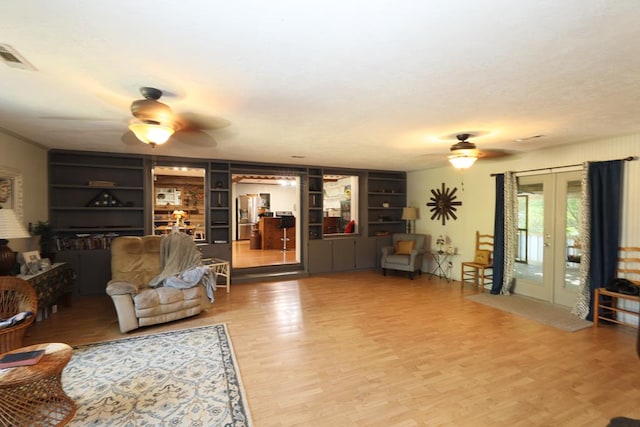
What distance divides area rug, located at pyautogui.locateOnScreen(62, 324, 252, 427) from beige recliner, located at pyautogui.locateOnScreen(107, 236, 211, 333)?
345 mm

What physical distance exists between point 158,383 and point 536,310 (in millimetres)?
4811

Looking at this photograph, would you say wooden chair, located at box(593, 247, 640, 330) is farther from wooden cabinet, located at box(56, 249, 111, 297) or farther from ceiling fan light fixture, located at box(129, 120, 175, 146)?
wooden cabinet, located at box(56, 249, 111, 297)

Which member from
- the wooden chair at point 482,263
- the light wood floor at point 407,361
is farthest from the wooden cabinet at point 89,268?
the wooden chair at point 482,263

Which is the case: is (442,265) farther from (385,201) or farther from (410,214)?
(385,201)

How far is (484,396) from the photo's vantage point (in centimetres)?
235

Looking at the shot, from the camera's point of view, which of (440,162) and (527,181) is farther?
(440,162)

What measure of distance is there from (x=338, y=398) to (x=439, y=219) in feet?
17.3

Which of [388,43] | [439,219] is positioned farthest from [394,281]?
[388,43]

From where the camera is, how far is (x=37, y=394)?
1.95 meters

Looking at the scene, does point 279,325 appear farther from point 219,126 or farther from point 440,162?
point 440,162

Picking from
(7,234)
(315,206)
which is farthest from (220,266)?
(7,234)

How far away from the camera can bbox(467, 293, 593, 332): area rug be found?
3.85 meters

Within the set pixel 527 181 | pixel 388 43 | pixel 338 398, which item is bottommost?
pixel 338 398

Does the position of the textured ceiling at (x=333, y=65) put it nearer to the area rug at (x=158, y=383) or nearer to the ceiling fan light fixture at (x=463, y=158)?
the ceiling fan light fixture at (x=463, y=158)
